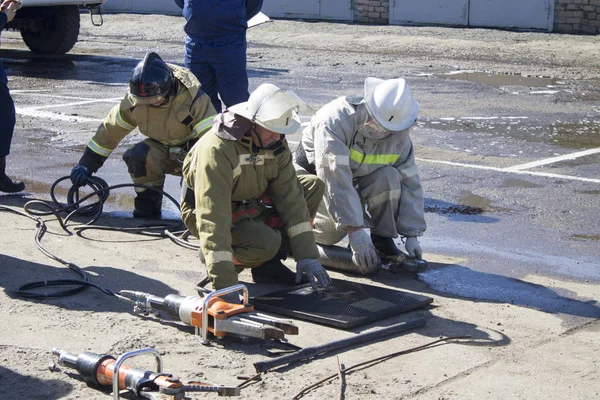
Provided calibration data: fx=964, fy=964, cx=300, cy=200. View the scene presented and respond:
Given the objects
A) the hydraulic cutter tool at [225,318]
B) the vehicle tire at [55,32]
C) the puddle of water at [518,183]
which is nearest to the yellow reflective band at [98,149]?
the hydraulic cutter tool at [225,318]

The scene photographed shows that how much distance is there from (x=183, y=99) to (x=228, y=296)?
2146 millimetres

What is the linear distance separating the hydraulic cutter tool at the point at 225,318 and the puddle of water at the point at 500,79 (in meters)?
10.1

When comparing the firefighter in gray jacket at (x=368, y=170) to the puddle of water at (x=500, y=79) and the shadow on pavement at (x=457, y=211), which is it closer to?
the shadow on pavement at (x=457, y=211)

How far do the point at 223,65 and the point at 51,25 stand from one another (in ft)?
32.9

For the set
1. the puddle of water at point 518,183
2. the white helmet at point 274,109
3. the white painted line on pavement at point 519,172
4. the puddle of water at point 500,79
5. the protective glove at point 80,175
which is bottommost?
the puddle of water at point 518,183

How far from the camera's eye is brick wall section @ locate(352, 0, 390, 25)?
856 inches

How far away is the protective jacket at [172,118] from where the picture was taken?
6.33m

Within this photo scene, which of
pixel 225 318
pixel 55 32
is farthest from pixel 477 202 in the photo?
pixel 55 32

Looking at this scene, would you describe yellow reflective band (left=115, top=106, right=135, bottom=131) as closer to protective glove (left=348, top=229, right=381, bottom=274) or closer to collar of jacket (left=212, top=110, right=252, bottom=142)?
collar of jacket (left=212, top=110, right=252, bottom=142)

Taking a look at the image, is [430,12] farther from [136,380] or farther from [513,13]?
[136,380]

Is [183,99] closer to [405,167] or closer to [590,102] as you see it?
[405,167]

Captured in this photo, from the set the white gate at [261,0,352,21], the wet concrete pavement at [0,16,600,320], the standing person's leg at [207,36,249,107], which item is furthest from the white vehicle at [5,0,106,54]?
the standing person's leg at [207,36,249,107]

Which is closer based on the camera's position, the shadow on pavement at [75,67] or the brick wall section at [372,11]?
the shadow on pavement at [75,67]

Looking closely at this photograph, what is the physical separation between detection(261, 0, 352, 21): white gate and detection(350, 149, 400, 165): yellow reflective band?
17024mm
